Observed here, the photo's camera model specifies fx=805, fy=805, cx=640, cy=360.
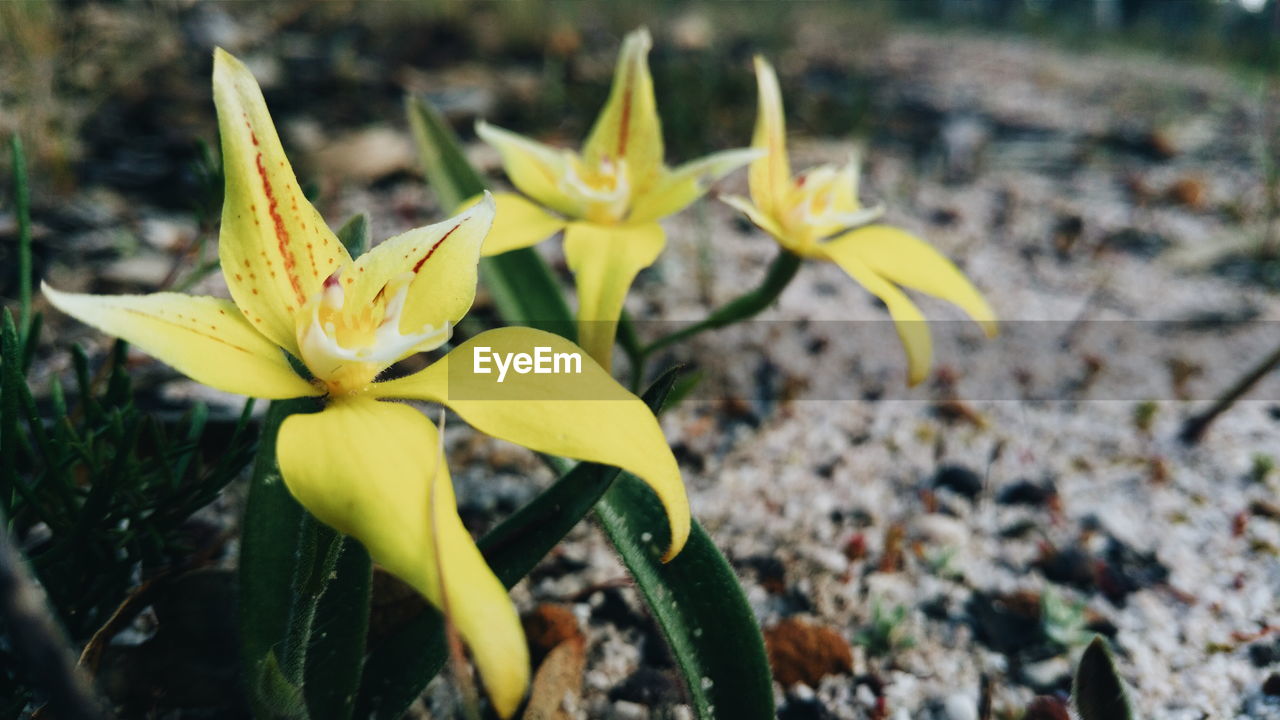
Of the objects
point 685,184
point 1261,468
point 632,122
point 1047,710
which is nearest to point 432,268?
point 685,184

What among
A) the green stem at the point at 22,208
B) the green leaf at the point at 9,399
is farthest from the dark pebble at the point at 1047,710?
the green stem at the point at 22,208

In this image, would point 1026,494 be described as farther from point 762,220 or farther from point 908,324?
point 762,220

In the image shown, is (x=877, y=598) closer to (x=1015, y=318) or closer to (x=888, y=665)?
(x=888, y=665)

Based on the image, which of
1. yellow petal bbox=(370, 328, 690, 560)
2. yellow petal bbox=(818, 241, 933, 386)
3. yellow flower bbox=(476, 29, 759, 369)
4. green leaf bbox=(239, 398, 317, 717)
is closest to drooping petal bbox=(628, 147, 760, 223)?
yellow flower bbox=(476, 29, 759, 369)

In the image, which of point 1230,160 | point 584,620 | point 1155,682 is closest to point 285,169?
point 584,620

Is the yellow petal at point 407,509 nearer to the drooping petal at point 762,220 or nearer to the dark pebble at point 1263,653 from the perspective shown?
the drooping petal at point 762,220

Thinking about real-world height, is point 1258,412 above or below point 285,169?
below
